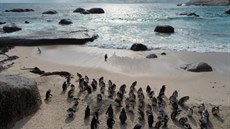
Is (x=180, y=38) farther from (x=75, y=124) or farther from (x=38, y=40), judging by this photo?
(x=75, y=124)

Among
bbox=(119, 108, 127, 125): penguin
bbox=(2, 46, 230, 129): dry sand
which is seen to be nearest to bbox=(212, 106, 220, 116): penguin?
bbox=(2, 46, 230, 129): dry sand

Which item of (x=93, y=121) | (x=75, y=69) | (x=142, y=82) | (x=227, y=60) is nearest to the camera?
(x=93, y=121)

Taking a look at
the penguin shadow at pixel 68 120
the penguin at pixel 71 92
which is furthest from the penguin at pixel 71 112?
the penguin at pixel 71 92

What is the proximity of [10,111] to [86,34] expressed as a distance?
62.7 ft

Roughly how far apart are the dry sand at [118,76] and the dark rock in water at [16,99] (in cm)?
24

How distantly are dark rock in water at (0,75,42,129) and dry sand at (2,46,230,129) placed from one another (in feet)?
0.80

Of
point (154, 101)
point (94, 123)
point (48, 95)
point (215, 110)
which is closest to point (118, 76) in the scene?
point (154, 101)

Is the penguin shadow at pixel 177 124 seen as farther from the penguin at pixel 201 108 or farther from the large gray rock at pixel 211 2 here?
the large gray rock at pixel 211 2

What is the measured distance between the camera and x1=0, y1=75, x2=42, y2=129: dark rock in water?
10.6m

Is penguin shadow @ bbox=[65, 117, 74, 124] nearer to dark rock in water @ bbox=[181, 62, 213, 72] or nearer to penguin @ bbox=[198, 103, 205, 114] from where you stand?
penguin @ bbox=[198, 103, 205, 114]

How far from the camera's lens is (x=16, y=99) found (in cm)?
1102

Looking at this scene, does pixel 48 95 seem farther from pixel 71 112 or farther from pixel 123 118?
pixel 123 118

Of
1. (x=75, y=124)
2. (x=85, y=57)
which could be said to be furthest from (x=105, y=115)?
(x=85, y=57)

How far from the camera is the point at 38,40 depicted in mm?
27156
